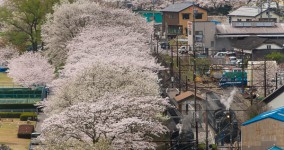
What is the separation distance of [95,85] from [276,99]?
193 inches

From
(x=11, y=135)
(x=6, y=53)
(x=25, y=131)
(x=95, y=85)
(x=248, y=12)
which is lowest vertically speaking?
(x=11, y=135)

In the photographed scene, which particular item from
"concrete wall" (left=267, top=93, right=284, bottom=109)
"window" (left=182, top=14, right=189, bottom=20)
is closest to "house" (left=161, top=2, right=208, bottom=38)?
"window" (left=182, top=14, right=189, bottom=20)

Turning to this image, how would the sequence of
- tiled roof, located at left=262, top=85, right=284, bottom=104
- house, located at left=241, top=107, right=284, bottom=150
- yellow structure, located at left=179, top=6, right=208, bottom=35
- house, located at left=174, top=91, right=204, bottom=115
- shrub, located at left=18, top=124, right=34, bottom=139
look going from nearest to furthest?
house, located at left=241, top=107, right=284, bottom=150 → tiled roof, located at left=262, top=85, right=284, bottom=104 → house, located at left=174, top=91, right=204, bottom=115 → shrub, located at left=18, top=124, right=34, bottom=139 → yellow structure, located at left=179, top=6, right=208, bottom=35

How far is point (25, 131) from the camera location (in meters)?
23.0

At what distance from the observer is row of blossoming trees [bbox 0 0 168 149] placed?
1565cm

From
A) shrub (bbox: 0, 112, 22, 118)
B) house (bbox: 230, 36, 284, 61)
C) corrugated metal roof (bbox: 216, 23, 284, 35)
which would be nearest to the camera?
shrub (bbox: 0, 112, 22, 118)

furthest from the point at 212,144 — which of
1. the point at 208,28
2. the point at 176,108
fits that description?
the point at 208,28

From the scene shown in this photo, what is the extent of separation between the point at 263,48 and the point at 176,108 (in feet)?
46.5

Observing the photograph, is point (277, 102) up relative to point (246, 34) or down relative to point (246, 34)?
down

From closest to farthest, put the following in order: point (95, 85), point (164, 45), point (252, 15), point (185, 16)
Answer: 1. point (95, 85)
2. point (164, 45)
3. point (252, 15)
4. point (185, 16)

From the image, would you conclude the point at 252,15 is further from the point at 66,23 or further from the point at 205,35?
the point at 66,23

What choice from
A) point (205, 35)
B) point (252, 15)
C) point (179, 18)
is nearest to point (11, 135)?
point (205, 35)

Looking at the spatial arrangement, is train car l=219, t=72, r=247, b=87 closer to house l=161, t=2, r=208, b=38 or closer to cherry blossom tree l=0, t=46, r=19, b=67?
cherry blossom tree l=0, t=46, r=19, b=67

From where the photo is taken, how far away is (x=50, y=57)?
35031 mm
